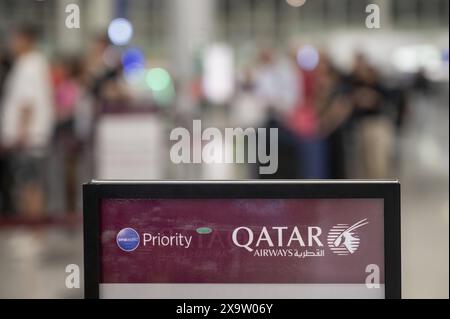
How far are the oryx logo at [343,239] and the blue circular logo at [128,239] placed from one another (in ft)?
0.98

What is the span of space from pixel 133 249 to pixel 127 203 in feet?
0.24

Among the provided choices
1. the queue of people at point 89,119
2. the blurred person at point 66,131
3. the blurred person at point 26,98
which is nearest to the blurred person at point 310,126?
the queue of people at point 89,119

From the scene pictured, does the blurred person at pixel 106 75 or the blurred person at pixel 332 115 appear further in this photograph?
the blurred person at pixel 332 115

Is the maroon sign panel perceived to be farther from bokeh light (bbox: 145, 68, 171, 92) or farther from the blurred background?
bokeh light (bbox: 145, 68, 171, 92)

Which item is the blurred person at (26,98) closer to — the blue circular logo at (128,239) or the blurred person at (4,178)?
the blurred person at (4,178)

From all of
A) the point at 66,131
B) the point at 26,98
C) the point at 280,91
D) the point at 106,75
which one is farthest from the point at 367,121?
the point at 26,98

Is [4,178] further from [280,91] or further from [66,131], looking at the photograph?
[280,91]

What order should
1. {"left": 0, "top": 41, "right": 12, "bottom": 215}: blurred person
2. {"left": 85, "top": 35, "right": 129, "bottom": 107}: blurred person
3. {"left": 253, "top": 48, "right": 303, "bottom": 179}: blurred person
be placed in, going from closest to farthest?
{"left": 85, "top": 35, "right": 129, "bottom": 107}: blurred person < {"left": 253, "top": 48, "right": 303, "bottom": 179}: blurred person < {"left": 0, "top": 41, "right": 12, "bottom": 215}: blurred person

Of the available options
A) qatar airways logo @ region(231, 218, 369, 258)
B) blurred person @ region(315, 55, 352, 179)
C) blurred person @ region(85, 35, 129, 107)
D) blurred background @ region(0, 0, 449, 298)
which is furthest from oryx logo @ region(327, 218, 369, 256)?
blurred person @ region(315, 55, 352, 179)

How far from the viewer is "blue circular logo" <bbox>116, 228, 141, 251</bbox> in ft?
4.17

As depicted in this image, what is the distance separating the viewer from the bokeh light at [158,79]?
9.26 meters

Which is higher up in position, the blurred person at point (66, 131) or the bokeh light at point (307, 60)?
the bokeh light at point (307, 60)

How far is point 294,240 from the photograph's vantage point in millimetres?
1261

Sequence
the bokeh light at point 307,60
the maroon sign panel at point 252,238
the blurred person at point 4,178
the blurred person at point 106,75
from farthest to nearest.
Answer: the bokeh light at point 307,60
the blurred person at point 4,178
the blurred person at point 106,75
the maroon sign panel at point 252,238
